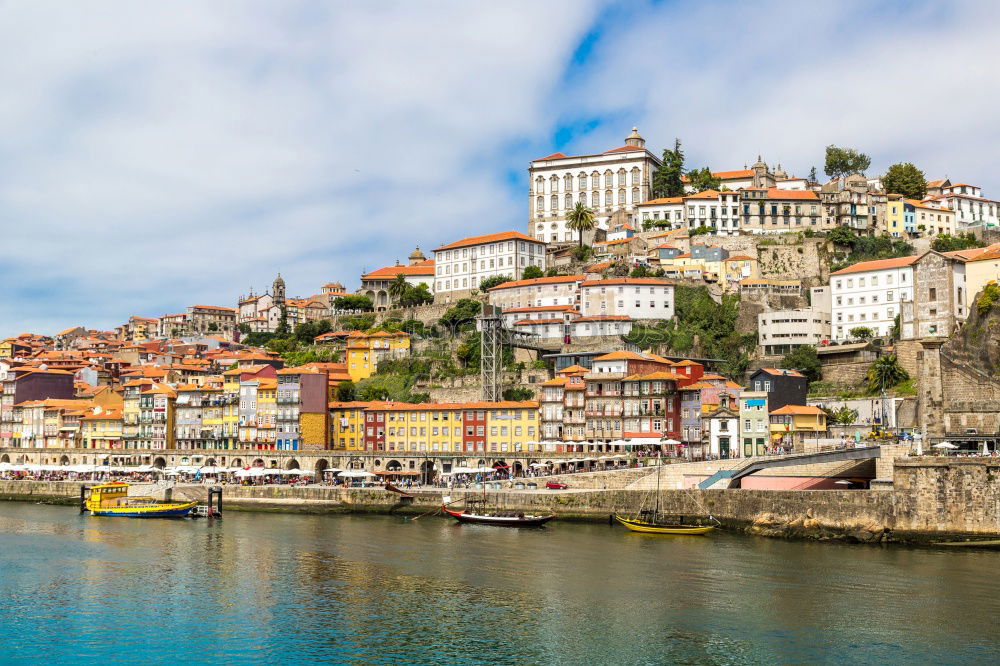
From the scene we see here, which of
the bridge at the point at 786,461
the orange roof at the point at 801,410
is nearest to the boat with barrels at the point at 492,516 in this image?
the bridge at the point at 786,461

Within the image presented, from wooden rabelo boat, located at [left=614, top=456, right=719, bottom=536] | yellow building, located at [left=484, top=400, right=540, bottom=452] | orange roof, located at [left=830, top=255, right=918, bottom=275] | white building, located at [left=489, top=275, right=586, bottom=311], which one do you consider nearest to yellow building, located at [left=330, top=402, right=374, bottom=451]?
yellow building, located at [left=484, top=400, right=540, bottom=452]

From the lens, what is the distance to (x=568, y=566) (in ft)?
124

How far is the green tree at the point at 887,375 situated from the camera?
63.8 meters

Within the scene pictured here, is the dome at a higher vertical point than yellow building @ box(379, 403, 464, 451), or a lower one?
higher

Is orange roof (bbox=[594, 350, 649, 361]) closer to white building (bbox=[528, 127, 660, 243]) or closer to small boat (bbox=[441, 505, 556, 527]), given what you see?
small boat (bbox=[441, 505, 556, 527])

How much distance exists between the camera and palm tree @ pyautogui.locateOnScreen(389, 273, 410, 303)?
342ft

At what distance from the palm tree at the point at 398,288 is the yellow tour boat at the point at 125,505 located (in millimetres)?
45612

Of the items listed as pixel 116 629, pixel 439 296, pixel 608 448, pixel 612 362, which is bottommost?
pixel 116 629

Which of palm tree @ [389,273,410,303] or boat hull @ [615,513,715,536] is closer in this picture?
boat hull @ [615,513,715,536]

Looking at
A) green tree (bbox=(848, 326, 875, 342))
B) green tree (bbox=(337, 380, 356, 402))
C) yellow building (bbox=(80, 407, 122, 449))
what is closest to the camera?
green tree (bbox=(848, 326, 875, 342))

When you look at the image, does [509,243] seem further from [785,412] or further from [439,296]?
[785,412]

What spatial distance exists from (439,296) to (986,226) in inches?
2059

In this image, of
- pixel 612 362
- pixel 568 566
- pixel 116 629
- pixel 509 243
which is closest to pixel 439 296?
pixel 509 243

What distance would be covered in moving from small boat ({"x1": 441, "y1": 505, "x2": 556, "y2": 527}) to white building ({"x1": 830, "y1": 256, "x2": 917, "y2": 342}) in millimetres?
35442
